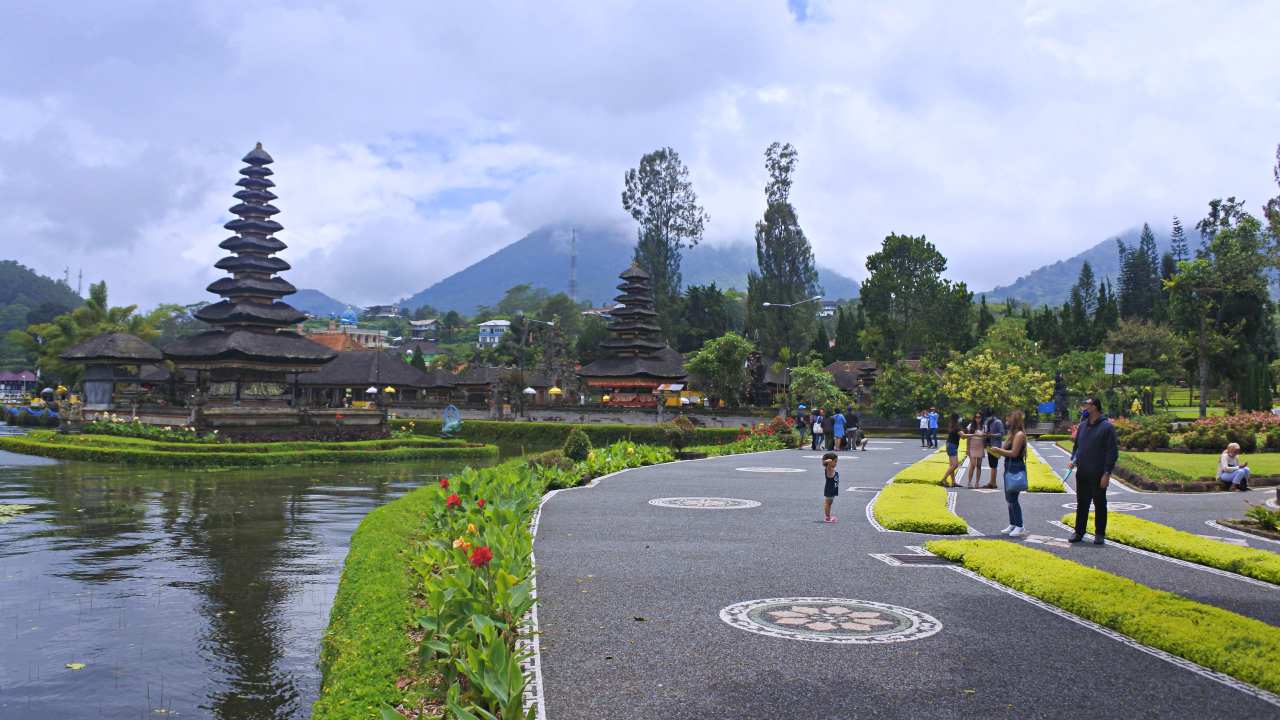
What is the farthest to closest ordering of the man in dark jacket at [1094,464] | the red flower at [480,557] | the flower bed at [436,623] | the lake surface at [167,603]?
the man in dark jacket at [1094,464] < the lake surface at [167,603] < the red flower at [480,557] < the flower bed at [436,623]

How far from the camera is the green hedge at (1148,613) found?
676cm

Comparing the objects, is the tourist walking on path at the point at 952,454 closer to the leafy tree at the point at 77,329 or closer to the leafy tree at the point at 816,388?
the leafy tree at the point at 816,388

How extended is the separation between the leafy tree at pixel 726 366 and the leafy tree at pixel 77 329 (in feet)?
165

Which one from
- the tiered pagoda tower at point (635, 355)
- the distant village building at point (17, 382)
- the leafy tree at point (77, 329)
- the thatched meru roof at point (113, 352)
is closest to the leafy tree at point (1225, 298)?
the tiered pagoda tower at point (635, 355)

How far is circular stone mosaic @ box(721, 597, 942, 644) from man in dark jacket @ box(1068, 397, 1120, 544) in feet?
16.4

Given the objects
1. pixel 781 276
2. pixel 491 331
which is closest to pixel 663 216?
pixel 781 276

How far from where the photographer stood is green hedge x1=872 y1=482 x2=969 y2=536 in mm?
13383

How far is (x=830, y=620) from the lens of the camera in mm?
8078

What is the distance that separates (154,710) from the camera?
7484mm

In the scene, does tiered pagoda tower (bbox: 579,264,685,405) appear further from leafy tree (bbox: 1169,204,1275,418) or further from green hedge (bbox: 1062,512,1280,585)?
green hedge (bbox: 1062,512,1280,585)

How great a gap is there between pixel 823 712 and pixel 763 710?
38 centimetres

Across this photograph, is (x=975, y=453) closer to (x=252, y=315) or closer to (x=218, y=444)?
(x=218, y=444)

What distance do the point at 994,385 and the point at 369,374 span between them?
43247 millimetres

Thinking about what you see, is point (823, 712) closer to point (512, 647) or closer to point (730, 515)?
point (512, 647)
